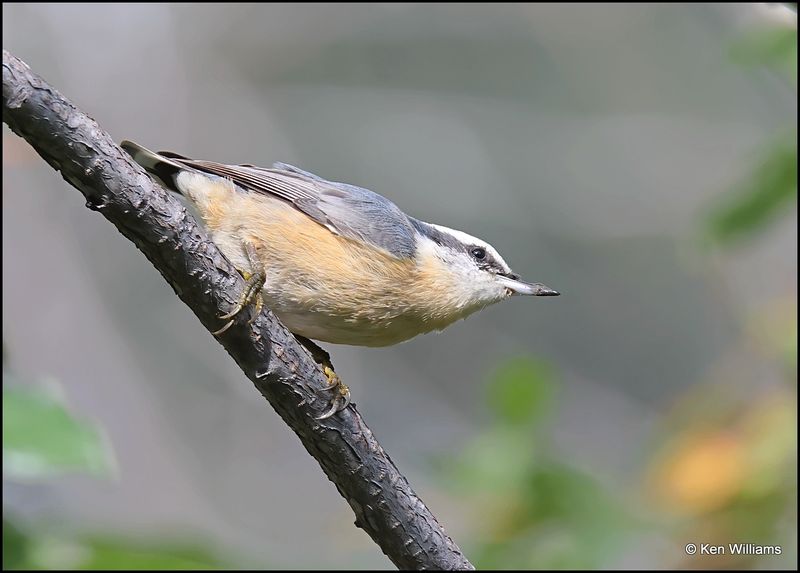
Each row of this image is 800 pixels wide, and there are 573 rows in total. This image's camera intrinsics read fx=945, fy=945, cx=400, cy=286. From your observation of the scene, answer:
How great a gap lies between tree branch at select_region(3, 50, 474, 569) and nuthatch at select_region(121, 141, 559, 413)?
51 cm

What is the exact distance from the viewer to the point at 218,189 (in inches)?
111

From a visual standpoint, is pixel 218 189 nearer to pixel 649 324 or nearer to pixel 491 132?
pixel 491 132

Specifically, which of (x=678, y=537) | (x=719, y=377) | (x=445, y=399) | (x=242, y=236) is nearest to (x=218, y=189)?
(x=242, y=236)

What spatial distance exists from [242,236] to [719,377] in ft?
10.9

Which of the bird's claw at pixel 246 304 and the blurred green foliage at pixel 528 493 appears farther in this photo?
the blurred green foliage at pixel 528 493

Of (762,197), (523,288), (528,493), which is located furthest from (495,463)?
(762,197)

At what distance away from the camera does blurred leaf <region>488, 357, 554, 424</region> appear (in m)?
3.53

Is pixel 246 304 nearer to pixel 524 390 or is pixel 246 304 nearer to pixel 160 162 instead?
pixel 160 162

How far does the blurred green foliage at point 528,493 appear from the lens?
10.6 ft

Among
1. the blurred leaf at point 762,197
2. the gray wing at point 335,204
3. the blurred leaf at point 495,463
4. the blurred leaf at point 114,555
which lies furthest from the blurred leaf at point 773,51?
the blurred leaf at point 114,555

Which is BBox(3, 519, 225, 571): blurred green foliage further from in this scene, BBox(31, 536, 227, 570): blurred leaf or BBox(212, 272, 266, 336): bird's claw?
BBox(212, 272, 266, 336): bird's claw

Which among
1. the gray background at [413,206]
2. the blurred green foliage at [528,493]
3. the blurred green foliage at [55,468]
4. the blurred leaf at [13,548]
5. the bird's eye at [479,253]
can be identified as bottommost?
the blurred leaf at [13,548]

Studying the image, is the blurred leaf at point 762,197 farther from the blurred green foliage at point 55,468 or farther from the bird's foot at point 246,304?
the blurred green foliage at point 55,468

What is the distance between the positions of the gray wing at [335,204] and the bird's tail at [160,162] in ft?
0.13
